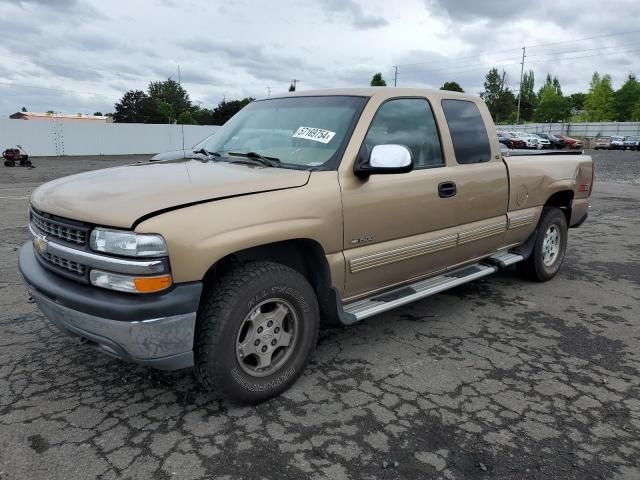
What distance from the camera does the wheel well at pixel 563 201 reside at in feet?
17.9

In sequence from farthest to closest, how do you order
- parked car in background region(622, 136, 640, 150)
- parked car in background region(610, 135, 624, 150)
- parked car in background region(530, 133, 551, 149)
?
1. parked car in background region(610, 135, 624, 150)
2. parked car in background region(622, 136, 640, 150)
3. parked car in background region(530, 133, 551, 149)

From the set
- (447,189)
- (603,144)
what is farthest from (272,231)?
(603,144)

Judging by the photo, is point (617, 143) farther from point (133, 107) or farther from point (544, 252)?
point (133, 107)

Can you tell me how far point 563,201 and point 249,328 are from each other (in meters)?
4.22

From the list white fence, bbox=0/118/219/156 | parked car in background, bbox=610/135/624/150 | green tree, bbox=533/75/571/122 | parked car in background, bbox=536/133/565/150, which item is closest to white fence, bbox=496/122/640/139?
parked car in background, bbox=536/133/565/150

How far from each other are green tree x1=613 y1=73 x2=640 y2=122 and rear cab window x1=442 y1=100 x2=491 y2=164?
83864 millimetres

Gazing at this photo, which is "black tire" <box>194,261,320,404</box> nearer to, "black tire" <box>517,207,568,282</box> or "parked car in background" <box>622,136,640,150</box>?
"black tire" <box>517,207,568,282</box>

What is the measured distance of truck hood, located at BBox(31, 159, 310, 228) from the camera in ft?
8.39

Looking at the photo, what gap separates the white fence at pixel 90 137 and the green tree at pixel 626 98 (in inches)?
2540

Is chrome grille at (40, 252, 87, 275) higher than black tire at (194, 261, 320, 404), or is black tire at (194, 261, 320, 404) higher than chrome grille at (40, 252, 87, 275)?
chrome grille at (40, 252, 87, 275)

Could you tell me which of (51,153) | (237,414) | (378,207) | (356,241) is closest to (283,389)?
(237,414)

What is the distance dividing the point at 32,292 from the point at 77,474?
114 centimetres

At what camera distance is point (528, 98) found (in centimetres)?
11256

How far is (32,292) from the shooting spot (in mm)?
2998
